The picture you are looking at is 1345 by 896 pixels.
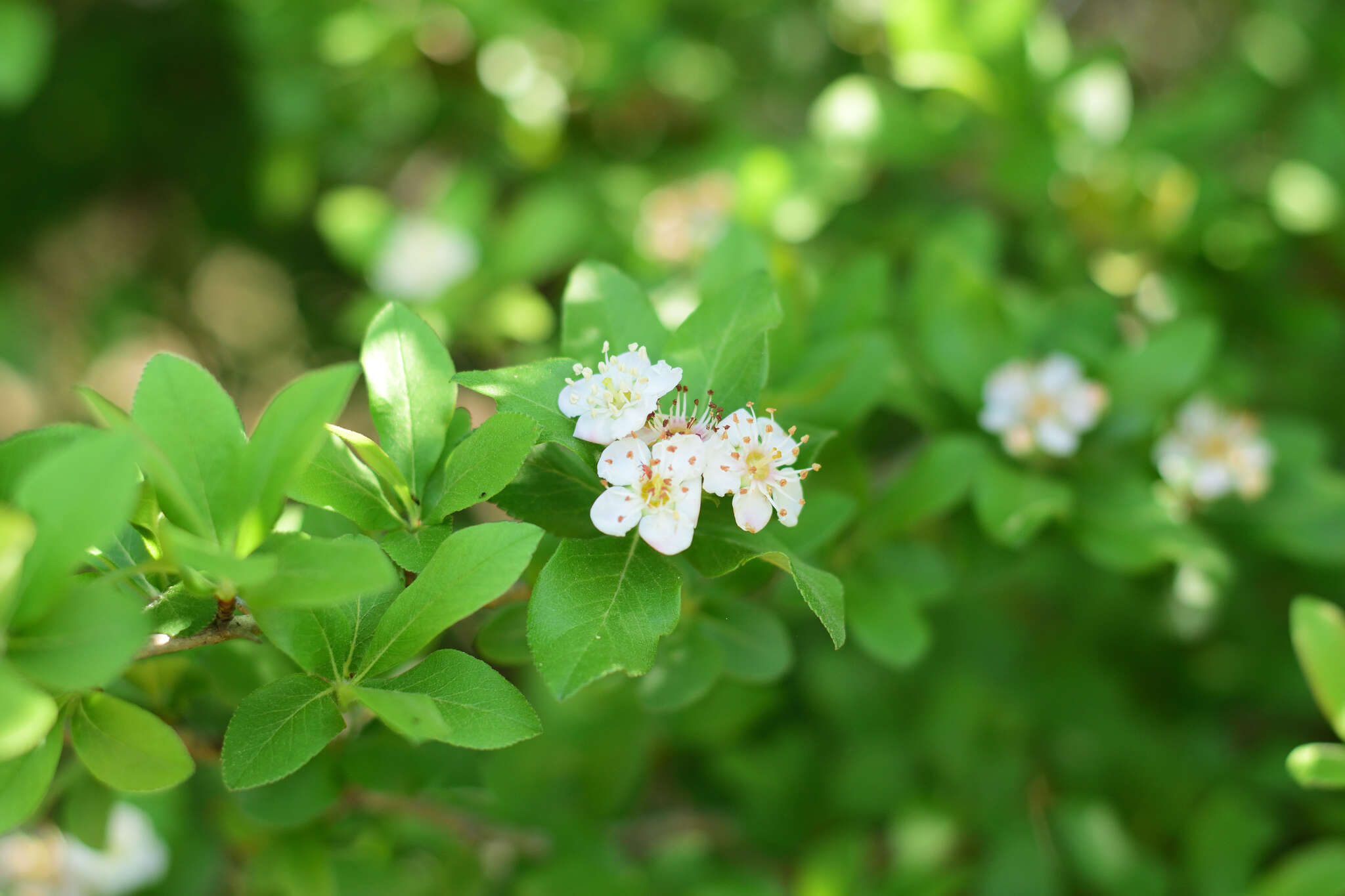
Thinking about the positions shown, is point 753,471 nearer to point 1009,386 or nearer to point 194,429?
point 194,429

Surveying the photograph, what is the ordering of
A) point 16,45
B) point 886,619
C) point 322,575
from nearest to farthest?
point 322,575, point 886,619, point 16,45

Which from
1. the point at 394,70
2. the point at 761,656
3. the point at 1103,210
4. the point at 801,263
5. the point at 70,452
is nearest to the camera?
the point at 70,452

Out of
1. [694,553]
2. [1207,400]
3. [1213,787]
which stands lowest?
[1213,787]

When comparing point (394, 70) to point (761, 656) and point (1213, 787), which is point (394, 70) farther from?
point (1213, 787)

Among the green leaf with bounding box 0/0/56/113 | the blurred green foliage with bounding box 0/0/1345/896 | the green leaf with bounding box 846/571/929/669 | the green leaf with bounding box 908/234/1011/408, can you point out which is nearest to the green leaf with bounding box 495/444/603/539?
the blurred green foliage with bounding box 0/0/1345/896

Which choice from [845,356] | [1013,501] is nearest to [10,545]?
[845,356]

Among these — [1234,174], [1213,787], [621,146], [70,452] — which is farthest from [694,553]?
[1234,174]
